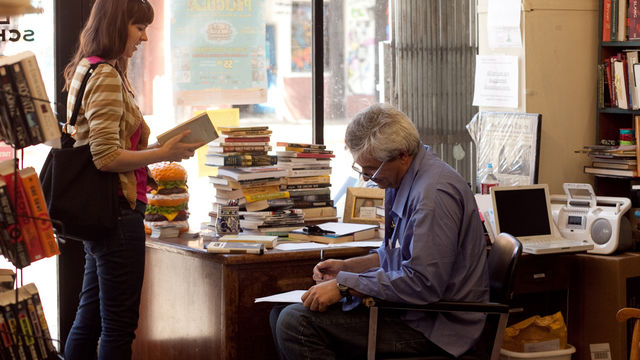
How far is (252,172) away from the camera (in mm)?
3443

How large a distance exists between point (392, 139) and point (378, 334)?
605 mm

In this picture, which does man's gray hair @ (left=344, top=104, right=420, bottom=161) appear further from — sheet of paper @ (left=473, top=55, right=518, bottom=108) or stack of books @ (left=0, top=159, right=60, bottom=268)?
sheet of paper @ (left=473, top=55, right=518, bottom=108)

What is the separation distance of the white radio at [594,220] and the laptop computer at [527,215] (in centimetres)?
6

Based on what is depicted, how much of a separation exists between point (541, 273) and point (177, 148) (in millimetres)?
1638

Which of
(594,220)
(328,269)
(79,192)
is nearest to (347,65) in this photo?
(594,220)

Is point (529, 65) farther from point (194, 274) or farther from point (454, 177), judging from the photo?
point (194, 274)

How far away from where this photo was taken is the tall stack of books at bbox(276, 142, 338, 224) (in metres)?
3.65

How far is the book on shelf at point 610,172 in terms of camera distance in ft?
12.2

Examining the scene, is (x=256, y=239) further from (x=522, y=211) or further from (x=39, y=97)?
(x=39, y=97)

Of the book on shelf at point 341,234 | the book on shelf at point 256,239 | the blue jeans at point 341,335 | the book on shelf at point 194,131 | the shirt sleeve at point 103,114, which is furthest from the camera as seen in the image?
the book on shelf at point 341,234

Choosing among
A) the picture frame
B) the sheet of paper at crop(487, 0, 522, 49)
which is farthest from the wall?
the picture frame

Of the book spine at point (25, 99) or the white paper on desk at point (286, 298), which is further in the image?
the white paper on desk at point (286, 298)

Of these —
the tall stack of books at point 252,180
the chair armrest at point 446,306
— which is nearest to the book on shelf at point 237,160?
the tall stack of books at point 252,180

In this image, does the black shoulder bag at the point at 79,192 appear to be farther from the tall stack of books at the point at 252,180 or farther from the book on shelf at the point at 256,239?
the tall stack of books at the point at 252,180
